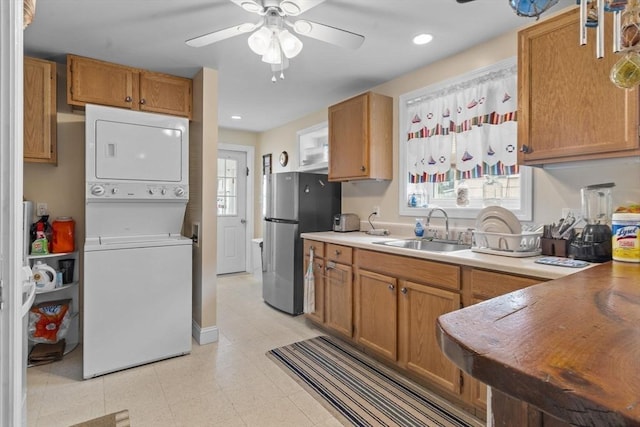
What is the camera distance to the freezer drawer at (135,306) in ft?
7.49

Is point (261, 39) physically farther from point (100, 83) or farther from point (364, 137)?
point (100, 83)

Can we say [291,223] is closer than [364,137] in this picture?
No

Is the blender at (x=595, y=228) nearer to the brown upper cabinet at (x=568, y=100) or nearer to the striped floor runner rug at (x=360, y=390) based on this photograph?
the brown upper cabinet at (x=568, y=100)

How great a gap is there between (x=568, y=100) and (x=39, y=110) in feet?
11.4

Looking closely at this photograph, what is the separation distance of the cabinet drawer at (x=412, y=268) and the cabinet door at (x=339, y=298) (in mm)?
211

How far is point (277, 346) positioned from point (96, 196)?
70.9 inches

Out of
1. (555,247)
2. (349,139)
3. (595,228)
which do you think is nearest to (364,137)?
(349,139)

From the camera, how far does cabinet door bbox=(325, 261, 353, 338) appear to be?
8.80 feet

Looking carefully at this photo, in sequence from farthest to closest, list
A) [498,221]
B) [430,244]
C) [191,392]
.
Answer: [430,244], [191,392], [498,221]

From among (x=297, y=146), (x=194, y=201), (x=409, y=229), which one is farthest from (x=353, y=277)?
(x=297, y=146)

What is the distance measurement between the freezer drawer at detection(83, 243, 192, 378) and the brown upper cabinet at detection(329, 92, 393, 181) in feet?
5.32

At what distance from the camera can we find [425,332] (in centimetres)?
207

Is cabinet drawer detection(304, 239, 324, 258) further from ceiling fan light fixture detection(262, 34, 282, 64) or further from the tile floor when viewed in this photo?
ceiling fan light fixture detection(262, 34, 282, 64)

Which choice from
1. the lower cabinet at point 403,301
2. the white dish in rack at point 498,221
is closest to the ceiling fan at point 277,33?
the white dish in rack at point 498,221
